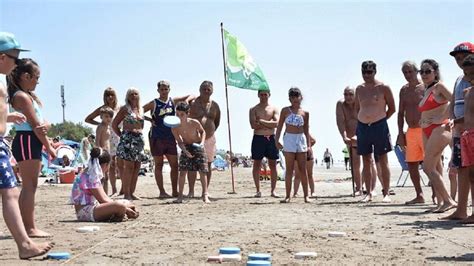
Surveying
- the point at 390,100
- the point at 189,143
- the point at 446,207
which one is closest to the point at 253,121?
the point at 189,143

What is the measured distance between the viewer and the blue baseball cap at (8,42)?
17.9 feet

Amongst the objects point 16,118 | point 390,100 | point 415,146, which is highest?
point 390,100

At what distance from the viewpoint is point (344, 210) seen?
31.3ft

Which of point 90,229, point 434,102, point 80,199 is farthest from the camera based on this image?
point 434,102

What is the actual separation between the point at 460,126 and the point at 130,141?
6018 millimetres

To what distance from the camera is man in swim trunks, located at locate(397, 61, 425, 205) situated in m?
10.6

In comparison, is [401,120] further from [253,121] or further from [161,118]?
[161,118]

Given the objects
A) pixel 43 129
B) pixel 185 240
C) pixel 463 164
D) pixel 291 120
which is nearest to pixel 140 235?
pixel 185 240

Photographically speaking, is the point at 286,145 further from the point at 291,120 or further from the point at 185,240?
the point at 185,240

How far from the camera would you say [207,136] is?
12.8 metres

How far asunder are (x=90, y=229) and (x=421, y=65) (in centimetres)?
482

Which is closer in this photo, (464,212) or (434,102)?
(464,212)

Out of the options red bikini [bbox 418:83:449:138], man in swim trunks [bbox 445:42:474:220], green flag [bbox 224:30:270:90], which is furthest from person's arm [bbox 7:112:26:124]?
green flag [bbox 224:30:270:90]

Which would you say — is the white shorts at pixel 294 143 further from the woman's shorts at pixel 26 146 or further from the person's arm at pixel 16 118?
the person's arm at pixel 16 118
